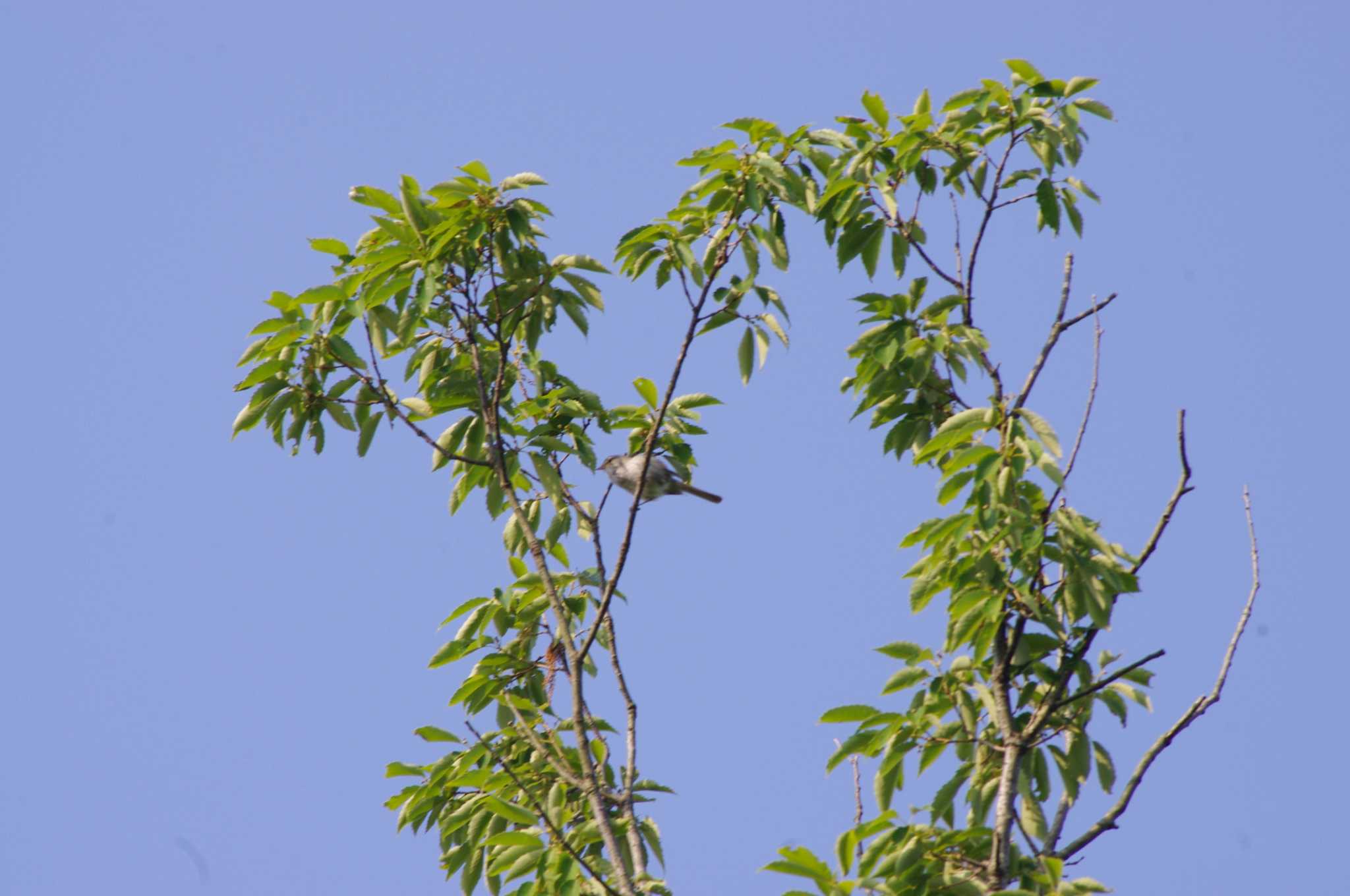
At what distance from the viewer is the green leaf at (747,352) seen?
18.8 ft

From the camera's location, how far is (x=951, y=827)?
4840 millimetres

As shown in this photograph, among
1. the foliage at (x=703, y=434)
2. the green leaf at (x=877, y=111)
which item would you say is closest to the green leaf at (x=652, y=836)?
the foliage at (x=703, y=434)

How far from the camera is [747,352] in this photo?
5734 mm

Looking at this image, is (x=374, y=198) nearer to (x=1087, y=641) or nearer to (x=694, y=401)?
(x=694, y=401)

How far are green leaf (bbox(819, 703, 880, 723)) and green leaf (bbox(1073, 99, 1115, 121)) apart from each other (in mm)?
2594

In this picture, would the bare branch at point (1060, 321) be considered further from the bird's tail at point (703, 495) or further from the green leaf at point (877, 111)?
the bird's tail at point (703, 495)

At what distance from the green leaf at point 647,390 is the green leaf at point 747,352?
1.39ft

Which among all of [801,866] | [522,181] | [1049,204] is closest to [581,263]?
[522,181]

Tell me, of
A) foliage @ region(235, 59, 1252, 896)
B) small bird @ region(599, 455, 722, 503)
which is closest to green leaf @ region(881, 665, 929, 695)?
foliage @ region(235, 59, 1252, 896)

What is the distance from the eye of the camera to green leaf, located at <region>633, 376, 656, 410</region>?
5.92 metres

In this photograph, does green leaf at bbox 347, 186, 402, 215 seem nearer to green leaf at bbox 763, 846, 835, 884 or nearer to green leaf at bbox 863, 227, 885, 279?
green leaf at bbox 863, 227, 885, 279

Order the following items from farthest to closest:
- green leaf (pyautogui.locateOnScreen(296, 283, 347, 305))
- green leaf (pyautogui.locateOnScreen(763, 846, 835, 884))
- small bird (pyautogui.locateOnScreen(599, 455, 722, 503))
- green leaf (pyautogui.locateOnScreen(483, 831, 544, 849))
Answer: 1. small bird (pyautogui.locateOnScreen(599, 455, 722, 503))
2. green leaf (pyautogui.locateOnScreen(296, 283, 347, 305))
3. green leaf (pyautogui.locateOnScreen(483, 831, 544, 849))
4. green leaf (pyautogui.locateOnScreen(763, 846, 835, 884))

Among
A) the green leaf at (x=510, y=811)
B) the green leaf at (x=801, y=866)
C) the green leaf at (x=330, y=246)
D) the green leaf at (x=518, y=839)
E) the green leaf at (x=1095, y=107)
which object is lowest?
the green leaf at (x=801, y=866)

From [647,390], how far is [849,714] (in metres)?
1.79
